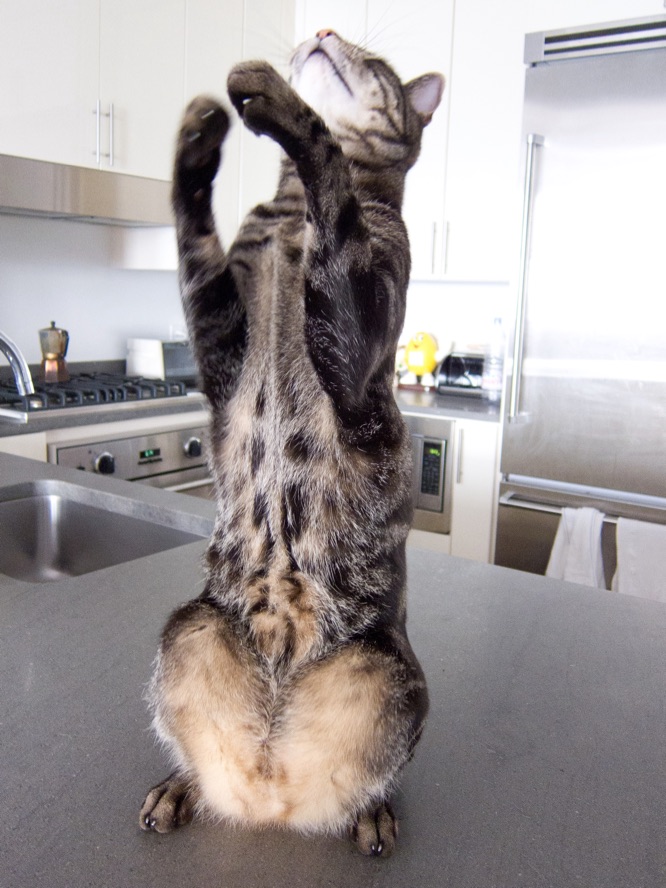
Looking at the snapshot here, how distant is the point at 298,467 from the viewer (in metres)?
0.55

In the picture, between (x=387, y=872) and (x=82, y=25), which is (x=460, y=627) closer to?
(x=387, y=872)

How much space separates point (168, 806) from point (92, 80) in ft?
8.14

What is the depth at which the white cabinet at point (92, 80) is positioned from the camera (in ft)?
7.47

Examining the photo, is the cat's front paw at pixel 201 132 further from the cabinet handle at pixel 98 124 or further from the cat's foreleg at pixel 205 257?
the cabinet handle at pixel 98 124

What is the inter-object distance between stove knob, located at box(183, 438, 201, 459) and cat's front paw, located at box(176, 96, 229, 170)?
7.14 ft

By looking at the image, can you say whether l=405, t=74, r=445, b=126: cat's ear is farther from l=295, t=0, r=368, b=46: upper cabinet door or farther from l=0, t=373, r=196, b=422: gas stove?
l=295, t=0, r=368, b=46: upper cabinet door

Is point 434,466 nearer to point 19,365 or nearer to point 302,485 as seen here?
point 19,365

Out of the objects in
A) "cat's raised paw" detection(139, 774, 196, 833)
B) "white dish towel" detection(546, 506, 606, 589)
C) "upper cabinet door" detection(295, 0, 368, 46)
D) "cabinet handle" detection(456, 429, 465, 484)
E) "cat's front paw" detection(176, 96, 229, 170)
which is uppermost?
"upper cabinet door" detection(295, 0, 368, 46)

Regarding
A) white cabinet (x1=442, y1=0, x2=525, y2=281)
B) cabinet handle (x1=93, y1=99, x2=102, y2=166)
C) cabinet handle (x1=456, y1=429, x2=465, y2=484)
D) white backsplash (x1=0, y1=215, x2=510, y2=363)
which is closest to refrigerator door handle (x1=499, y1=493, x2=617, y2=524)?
cabinet handle (x1=456, y1=429, x2=465, y2=484)

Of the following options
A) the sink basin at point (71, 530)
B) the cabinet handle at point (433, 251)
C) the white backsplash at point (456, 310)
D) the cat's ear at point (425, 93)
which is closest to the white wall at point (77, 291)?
the cabinet handle at point (433, 251)

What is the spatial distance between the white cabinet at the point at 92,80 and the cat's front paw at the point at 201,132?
6.58 feet

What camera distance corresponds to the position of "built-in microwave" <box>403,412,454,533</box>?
2.82 m

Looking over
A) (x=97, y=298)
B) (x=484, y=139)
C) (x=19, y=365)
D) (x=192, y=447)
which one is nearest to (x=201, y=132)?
(x=19, y=365)

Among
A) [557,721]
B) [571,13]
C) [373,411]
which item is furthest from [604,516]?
[373,411]
